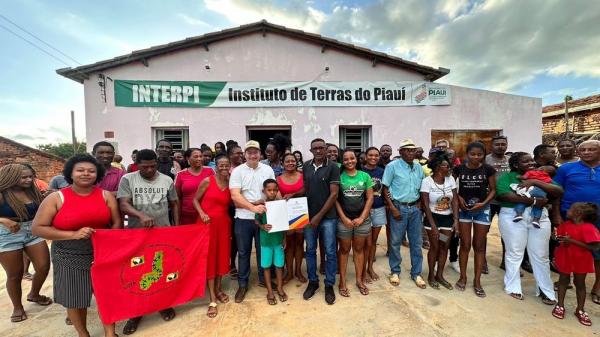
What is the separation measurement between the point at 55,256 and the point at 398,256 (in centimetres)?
370

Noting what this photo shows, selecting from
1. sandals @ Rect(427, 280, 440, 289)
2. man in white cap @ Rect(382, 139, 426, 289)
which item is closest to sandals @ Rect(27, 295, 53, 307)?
man in white cap @ Rect(382, 139, 426, 289)

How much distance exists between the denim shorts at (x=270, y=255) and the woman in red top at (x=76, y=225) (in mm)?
1573

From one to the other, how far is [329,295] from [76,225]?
260 centimetres

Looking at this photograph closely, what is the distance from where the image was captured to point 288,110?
786 cm

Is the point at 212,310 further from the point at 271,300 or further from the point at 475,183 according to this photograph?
the point at 475,183

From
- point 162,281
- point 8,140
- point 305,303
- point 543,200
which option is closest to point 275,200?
point 305,303

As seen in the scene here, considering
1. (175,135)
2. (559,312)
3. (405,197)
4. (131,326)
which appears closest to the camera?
(131,326)

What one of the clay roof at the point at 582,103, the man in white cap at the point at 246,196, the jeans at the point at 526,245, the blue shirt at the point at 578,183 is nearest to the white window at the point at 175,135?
the man in white cap at the point at 246,196

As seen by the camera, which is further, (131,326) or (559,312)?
(559,312)

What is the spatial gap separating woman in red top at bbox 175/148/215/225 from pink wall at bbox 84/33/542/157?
4571 millimetres

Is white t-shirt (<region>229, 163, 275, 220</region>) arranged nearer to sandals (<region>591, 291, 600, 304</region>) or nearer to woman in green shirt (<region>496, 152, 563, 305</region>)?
woman in green shirt (<region>496, 152, 563, 305</region>)

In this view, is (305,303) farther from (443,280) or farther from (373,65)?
(373,65)

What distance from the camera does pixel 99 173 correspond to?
2467 millimetres

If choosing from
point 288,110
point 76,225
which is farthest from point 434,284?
point 288,110
